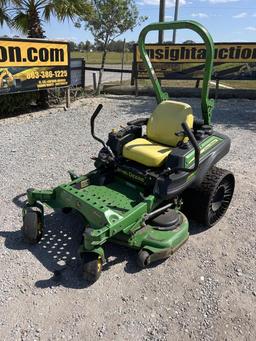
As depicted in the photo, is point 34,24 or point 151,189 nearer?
point 151,189

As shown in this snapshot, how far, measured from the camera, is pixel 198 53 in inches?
413

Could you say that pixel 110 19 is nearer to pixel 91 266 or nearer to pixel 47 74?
pixel 47 74

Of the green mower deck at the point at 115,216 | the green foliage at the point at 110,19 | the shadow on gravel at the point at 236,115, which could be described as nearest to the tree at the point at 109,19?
the green foliage at the point at 110,19

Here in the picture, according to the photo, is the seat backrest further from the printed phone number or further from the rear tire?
the printed phone number

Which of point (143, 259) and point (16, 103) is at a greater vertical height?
point (16, 103)

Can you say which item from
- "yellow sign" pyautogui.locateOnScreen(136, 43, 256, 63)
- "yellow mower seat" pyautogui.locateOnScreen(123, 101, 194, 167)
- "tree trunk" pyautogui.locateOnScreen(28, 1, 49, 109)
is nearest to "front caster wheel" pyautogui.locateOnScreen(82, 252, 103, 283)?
"yellow mower seat" pyautogui.locateOnScreen(123, 101, 194, 167)

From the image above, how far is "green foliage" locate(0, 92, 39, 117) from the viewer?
329 inches

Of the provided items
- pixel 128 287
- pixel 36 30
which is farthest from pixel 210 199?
pixel 36 30

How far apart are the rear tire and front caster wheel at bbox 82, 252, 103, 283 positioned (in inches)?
51.6

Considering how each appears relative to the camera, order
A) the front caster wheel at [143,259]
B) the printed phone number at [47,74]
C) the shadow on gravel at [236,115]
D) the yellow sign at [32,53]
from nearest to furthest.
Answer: the front caster wheel at [143,259]
the yellow sign at [32,53]
the shadow on gravel at [236,115]
the printed phone number at [47,74]

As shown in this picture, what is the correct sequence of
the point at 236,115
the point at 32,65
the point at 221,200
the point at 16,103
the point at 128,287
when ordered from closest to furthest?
1. the point at 128,287
2. the point at 221,200
3. the point at 32,65
4. the point at 16,103
5. the point at 236,115

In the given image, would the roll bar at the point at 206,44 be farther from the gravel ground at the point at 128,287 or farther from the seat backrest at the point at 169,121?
the gravel ground at the point at 128,287

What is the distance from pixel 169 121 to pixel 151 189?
88 cm

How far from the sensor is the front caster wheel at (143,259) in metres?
3.08
